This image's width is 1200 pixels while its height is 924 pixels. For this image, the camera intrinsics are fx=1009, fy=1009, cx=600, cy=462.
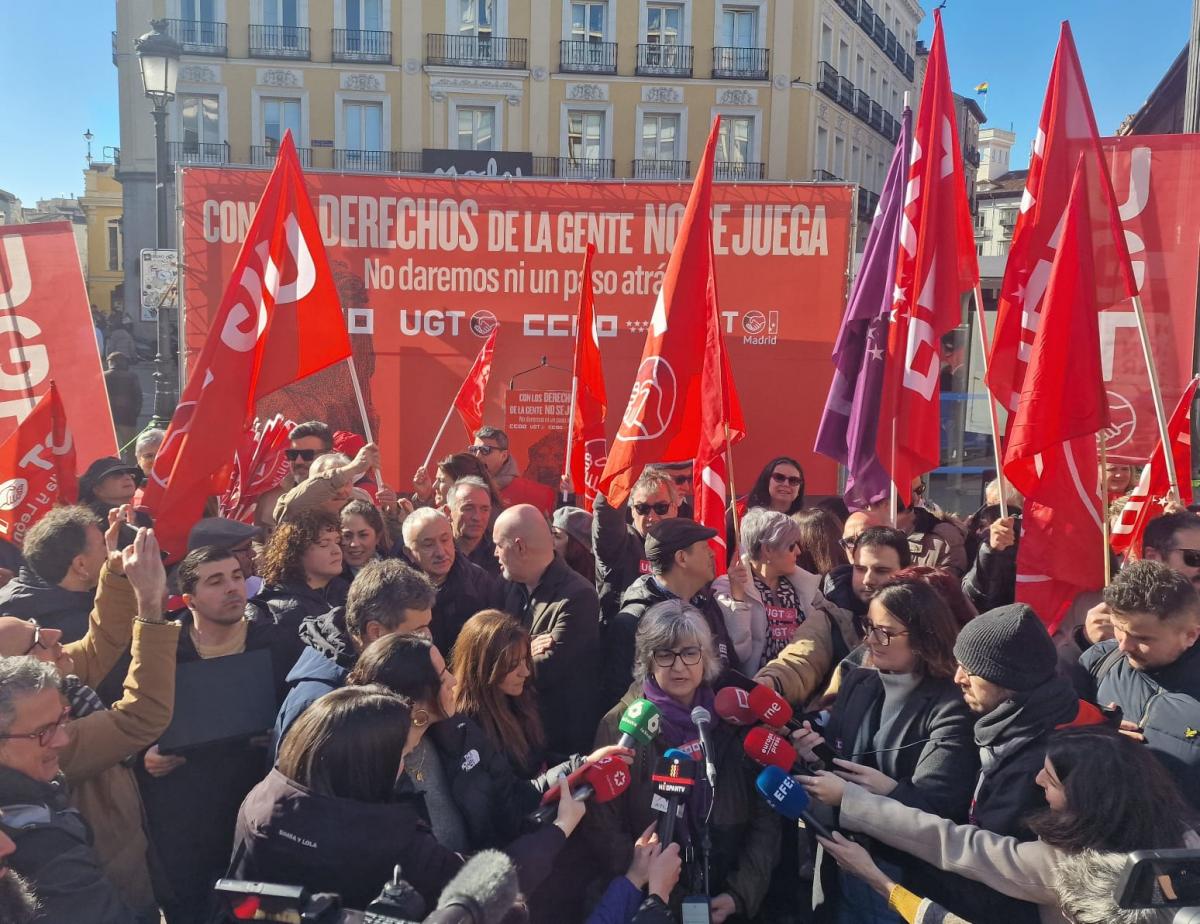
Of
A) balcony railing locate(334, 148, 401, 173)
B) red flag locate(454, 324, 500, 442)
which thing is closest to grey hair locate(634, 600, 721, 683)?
red flag locate(454, 324, 500, 442)

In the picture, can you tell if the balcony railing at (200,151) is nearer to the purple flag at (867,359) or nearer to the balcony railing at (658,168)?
the balcony railing at (658,168)

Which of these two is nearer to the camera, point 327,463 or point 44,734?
point 44,734

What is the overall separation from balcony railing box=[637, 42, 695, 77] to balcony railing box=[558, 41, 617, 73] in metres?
0.91

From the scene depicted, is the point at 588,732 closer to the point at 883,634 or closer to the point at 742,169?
the point at 883,634

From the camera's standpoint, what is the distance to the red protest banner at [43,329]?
6457 mm

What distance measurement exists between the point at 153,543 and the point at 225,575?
1.42 ft

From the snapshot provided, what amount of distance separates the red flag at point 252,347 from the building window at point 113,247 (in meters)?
47.4

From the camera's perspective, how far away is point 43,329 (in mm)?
6500

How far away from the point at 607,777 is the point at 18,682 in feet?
4.85

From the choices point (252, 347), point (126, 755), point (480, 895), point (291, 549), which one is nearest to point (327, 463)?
point (252, 347)

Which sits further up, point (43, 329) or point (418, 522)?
point (43, 329)

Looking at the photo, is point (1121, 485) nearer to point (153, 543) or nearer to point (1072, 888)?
point (1072, 888)

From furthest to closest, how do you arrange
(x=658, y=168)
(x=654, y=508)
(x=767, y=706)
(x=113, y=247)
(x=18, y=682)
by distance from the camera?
(x=113, y=247) → (x=658, y=168) → (x=654, y=508) → (x=767, y=706) → (x=18, y=682)

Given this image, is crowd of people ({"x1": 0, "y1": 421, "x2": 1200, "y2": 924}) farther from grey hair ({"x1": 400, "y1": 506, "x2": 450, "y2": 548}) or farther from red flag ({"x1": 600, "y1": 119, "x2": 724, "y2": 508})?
red flag ({"x1": 600, "y1": 119, "x2": 724, "y2": 508})
